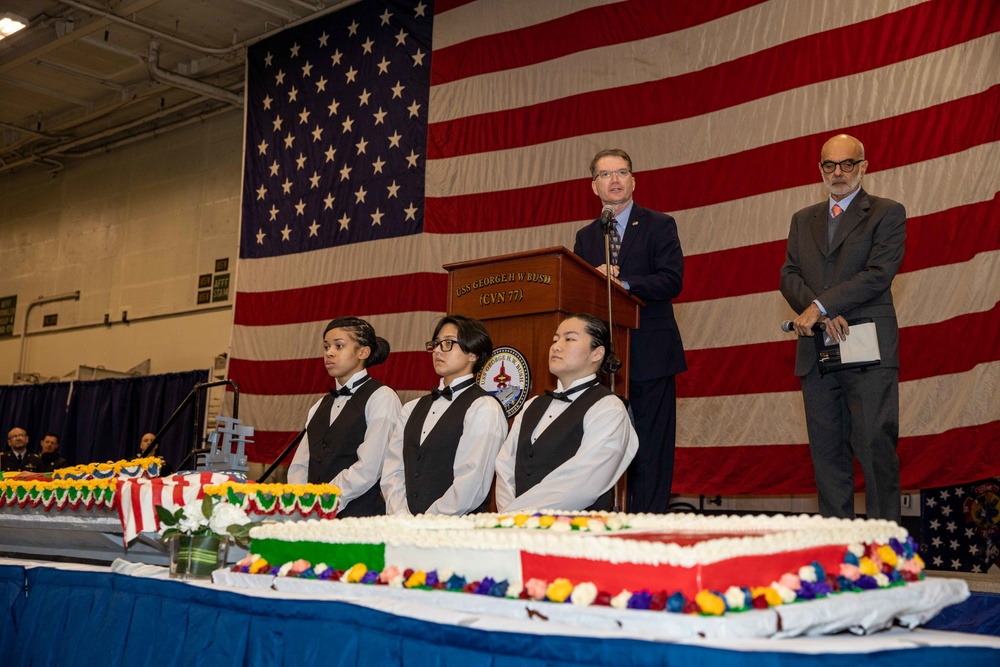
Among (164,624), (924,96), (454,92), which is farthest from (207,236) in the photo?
(164,624)

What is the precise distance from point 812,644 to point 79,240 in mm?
13952

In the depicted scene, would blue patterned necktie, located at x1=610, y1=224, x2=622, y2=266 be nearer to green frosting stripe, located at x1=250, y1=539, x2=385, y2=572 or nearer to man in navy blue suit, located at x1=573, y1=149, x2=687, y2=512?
man in navy blue suit, located at x1=573, y1=149, x2=687, y2=512

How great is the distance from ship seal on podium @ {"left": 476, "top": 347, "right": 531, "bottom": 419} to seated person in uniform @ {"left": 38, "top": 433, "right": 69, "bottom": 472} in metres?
8.35

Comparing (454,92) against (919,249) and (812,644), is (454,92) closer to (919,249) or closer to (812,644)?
(919,249)

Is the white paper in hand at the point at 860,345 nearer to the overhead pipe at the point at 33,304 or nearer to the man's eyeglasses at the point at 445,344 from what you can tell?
the man's eyeglasses at the point at 445,344

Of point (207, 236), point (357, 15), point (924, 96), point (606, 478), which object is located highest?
point (357, 15)

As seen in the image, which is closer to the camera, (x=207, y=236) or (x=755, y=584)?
(x=755, y=584)

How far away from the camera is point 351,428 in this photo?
4.27 metres

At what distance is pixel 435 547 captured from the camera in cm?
187

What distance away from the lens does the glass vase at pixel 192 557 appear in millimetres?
2324

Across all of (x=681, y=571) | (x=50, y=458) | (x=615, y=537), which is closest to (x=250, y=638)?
(x=615, y=537)

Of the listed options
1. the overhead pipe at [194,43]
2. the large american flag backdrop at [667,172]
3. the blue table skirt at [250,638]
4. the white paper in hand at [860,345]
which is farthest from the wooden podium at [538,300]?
the overhead pipe at [194,43]

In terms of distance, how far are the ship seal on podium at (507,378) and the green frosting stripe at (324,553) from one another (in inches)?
65.2

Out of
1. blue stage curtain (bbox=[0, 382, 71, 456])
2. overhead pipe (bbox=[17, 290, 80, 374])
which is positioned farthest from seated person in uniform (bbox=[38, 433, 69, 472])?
overhead pipe (bbox=[17, 290, 80, 374])
